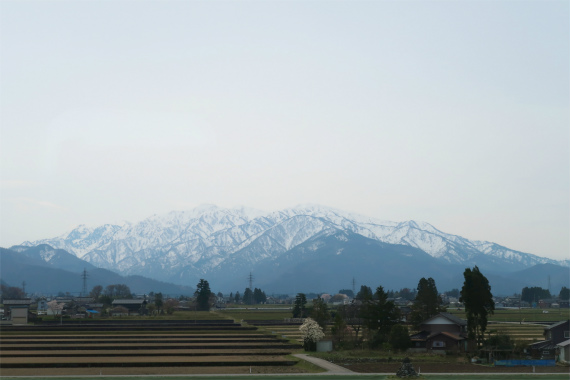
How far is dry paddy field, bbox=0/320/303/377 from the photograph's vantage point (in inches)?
2061

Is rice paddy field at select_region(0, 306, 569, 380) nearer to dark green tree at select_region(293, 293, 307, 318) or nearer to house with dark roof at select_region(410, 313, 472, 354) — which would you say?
house with dark roof at select_region(410, 313, 472, 354)

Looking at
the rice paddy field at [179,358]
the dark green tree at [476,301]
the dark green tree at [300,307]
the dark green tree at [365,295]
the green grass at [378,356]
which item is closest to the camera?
the rice paddy field at [179,358]

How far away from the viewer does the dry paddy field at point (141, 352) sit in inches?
2061

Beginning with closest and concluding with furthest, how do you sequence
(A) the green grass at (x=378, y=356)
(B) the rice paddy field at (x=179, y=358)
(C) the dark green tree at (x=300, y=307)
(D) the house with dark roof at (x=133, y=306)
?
(B) the rice paddy field at (x=179, y=358), (A) the green grass at (x=378, y=356), (C) the dark green tree at (x=300, y=307), (D) the house with dark roof at (x=133, y=306)

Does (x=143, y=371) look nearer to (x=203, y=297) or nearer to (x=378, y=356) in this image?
(x=378, y=356)

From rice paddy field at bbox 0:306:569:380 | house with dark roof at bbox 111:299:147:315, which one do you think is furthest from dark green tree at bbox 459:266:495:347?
house with dark roof at bbox 111:299:147:315

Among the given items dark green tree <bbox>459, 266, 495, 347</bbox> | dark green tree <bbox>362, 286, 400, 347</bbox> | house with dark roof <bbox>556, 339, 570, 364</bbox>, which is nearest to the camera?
house with dark roof <bbox>556, 339, 570, 364</bbox>

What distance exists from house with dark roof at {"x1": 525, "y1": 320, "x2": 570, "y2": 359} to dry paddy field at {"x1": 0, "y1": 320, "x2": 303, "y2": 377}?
876 inches

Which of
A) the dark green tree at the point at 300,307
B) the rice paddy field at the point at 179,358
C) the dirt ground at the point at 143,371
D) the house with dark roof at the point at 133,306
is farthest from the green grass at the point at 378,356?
the house with dark roof at the point at 133,306

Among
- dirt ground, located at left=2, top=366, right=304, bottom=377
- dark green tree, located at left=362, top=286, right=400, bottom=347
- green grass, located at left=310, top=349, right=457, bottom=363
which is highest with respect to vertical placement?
dark green tree, located at left=362, top=286, right=400, bottom=347

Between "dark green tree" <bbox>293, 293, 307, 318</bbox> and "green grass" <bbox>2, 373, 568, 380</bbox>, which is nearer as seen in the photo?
"green grass" <bbox>2, 373, 568, 380</bbox>

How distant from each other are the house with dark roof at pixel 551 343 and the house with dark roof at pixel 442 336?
6.04 metres

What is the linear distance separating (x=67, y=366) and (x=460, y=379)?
31052 millimetres

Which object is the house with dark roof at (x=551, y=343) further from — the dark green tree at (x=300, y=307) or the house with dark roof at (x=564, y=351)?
the dark green tree at (x=300, y=307)
